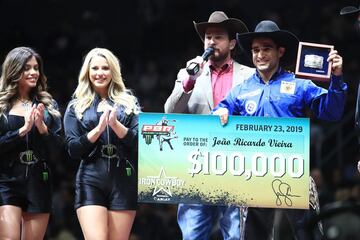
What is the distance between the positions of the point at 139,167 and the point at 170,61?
790 centimetres

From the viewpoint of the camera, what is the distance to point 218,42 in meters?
7.52

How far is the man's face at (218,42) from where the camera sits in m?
7.50

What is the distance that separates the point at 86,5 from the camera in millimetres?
15844

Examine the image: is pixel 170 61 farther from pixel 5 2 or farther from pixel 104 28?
pixel 5 2

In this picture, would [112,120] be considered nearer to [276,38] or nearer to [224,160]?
[224,160]

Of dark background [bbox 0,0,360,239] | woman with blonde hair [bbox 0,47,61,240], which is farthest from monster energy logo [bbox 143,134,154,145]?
dark background [bbox 0,0,360,239]

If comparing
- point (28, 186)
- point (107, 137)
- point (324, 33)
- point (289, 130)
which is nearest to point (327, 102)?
point (289, 130)

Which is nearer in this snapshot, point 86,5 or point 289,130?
point 289,130

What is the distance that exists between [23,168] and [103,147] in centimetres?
62

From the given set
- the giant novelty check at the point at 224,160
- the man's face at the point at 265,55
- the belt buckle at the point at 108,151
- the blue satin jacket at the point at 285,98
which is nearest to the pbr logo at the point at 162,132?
the giant novelty check at the point at 224,160

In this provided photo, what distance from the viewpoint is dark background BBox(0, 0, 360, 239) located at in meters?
12.7

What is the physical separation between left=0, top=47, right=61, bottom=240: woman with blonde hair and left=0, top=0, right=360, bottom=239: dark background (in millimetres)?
3955

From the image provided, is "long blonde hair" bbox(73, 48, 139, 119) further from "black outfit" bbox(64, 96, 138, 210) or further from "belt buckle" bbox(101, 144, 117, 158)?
"belt buckle" bbox(101, 144, 117, 158)

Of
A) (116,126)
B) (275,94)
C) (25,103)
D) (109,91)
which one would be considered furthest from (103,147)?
(275,94)
